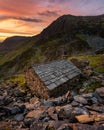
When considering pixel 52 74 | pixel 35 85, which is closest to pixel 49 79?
pixel 52 74

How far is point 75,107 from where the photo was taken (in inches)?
459

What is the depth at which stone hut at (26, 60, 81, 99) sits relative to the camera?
17.1 meters

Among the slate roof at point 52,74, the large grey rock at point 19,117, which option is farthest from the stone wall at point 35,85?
the large grey rock at point 19,117

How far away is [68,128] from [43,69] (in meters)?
11.3

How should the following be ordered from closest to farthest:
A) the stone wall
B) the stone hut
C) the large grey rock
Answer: the large grey rock → the stone hut → the stone wall

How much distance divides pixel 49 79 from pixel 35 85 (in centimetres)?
195

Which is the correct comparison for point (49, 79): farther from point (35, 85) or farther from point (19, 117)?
point (19, 117)

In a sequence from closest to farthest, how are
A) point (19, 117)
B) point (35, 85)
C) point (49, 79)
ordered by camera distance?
point (19, 117) < point (49, 79) < point (35, 85)

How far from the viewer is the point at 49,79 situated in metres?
18.0

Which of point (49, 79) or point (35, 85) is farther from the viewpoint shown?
point (35, 85)

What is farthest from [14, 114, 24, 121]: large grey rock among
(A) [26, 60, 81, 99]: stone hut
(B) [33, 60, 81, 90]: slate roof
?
(B) [33, 60, 81, 90]: slate roof

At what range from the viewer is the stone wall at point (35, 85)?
56.9ft

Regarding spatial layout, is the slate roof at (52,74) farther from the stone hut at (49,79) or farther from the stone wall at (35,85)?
the stone wall at (35,85)

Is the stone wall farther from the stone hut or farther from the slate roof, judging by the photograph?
the slate roof
